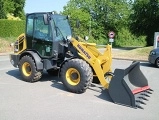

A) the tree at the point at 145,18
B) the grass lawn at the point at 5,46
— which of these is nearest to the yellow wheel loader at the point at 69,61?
the grass lawn at the point at 5,46

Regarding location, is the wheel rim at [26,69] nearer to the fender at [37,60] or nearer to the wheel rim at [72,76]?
the fender at [37,60]

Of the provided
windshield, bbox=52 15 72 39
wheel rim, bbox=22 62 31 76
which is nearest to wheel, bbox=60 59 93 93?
windshield, bbox=52 15 72 39

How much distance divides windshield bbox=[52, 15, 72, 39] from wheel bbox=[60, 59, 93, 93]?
1520 mm

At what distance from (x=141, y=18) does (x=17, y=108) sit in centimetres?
3886

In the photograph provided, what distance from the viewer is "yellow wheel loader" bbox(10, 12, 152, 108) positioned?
7691mm

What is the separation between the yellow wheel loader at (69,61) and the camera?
303 inches

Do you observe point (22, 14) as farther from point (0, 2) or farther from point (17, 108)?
point (17, 108)

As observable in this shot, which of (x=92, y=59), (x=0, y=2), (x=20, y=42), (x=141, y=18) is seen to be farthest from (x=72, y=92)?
(x=141, y=18)

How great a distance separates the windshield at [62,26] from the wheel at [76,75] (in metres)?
1.52

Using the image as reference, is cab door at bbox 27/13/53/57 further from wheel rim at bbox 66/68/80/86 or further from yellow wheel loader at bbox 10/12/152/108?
wheel rim at bbox 66/68/80/86

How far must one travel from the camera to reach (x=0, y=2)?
36500mm

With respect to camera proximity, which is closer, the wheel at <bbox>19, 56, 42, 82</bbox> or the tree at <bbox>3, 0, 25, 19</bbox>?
the wheel at <bbox>19, 56, 42, 82</bbox>

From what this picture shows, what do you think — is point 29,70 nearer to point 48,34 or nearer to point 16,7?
point 48,34

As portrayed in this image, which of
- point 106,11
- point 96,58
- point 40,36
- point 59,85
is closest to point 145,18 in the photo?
point 106,11
